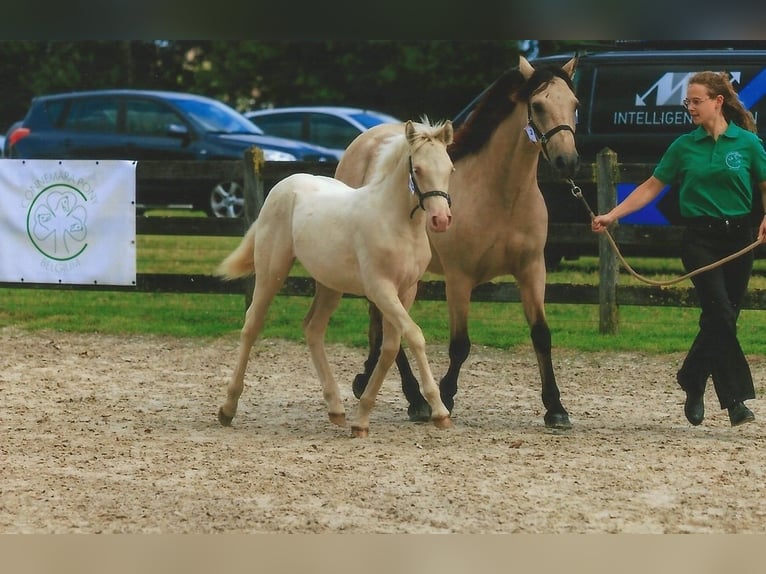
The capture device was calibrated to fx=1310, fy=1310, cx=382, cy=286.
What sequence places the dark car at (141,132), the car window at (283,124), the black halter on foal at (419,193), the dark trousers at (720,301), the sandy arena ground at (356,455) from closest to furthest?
the sandy arena ground at (356,455), the black halter on foal at (419,193), the dark trousers at (720,301), the dark car at (141,132), the car window at (283,124)

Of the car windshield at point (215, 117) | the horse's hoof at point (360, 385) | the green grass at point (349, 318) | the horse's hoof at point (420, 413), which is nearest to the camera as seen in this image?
the horse's hoof at point (420, 413)

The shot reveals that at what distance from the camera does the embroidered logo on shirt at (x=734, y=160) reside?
6.76 meters

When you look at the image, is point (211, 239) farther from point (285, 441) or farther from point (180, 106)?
point (285, 441)

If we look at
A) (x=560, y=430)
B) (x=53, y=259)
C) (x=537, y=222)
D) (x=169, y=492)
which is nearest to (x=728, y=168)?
(x=537, y=222)

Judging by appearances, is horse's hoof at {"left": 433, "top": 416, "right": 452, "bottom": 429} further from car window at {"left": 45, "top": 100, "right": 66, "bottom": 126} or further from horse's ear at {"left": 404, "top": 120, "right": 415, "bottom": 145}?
car window at {"left": 45, "top": 100, "right": 66, "bottom": 126}

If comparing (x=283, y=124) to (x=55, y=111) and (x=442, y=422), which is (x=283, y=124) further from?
(x=442, y=422)

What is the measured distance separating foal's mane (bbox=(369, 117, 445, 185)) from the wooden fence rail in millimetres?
3974

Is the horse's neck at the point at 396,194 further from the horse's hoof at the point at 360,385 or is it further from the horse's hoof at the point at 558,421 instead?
the horse's hoof at the point at 360,385

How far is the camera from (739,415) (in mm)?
6906

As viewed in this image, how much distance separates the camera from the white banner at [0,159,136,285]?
11.1 metres

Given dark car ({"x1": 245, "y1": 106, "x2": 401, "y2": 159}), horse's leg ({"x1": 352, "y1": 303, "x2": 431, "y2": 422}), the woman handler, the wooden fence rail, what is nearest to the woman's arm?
the woman handler

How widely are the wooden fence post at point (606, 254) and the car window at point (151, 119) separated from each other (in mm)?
8820

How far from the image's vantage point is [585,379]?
902 centimetres

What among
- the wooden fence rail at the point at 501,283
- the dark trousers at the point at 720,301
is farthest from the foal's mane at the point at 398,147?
the wooden fence rail at the point at 501,283
